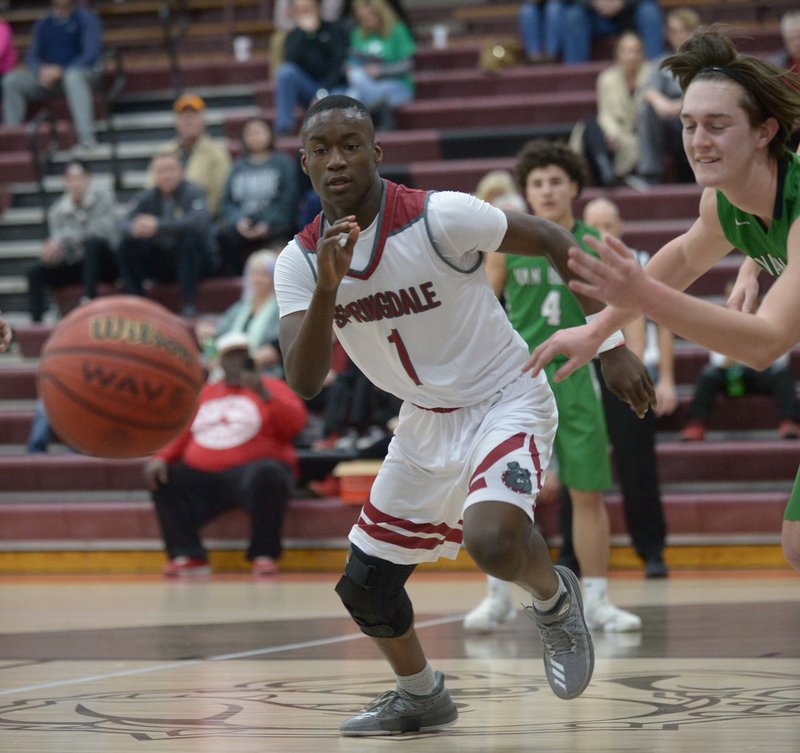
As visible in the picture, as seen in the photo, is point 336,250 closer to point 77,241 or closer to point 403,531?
point 403,531

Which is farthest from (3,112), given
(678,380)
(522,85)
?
(678,380)

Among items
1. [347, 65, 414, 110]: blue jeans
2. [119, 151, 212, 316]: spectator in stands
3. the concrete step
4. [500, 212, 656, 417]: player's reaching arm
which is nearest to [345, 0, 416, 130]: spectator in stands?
[347, 65, 414, 110]: blue jeans

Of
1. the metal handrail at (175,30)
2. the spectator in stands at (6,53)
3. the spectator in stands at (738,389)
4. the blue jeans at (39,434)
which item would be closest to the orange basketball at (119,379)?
the spectator in stands at (738,389)

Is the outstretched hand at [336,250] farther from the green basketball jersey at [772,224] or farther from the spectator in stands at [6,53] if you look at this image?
the spectator in stands at [6,53]

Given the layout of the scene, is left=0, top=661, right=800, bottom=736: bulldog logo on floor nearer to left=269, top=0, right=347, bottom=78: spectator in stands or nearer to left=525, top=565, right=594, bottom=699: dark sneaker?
left=525, top=565, right=594, bottom=699: dark sneaker

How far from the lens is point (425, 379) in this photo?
3.93m

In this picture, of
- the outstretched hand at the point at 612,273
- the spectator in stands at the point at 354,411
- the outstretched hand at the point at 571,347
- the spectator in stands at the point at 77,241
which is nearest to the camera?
the outstretched hand at the point at 612,273

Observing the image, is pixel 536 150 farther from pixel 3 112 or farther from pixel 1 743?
pixel 3 112

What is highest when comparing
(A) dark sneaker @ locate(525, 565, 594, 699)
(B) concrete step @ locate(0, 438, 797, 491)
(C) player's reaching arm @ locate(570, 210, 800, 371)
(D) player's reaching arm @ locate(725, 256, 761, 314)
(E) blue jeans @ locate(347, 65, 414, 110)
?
(C) player's reaching arm @ locate(570, 210, 800, 371)

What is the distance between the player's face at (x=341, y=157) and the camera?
3822 mm

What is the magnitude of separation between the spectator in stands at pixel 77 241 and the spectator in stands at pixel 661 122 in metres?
4.27

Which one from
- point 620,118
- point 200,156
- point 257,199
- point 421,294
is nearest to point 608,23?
point 620,118

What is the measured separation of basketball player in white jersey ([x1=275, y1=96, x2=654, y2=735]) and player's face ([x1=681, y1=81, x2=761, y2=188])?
649mm

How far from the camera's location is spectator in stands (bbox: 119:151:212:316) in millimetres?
10625
